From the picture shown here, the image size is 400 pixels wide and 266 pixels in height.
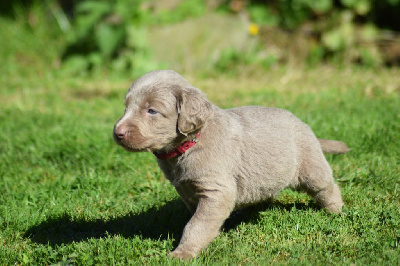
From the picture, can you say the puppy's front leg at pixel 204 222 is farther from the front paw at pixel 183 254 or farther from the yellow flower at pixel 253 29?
the yellow flower at pixel 253 29

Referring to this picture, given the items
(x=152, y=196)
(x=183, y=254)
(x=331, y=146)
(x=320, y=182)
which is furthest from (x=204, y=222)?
(x=331, y=146)

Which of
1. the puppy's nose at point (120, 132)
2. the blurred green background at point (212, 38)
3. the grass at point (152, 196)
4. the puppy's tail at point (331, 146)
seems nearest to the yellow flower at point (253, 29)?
the blurred green background at point (212, 38)

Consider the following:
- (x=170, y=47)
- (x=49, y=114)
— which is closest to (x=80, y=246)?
(x=49, y=114)

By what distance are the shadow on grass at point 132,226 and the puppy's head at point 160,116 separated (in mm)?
818

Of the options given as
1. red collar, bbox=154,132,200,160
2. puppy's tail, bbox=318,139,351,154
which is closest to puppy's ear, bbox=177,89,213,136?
red collar, bbox=154,132,200,160

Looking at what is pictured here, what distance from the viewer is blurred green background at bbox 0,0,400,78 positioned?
32.1 feet

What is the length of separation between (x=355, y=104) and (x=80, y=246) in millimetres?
4828

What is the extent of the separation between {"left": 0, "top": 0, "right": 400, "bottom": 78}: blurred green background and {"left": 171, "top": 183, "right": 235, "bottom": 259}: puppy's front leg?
619cm

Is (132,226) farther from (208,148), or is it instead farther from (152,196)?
(208,148)

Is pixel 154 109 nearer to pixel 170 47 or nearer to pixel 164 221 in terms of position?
pixel 164 221

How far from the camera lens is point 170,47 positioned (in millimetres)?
10227

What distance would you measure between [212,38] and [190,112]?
694 cm

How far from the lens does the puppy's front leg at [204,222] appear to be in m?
3.59

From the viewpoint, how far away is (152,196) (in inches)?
192
